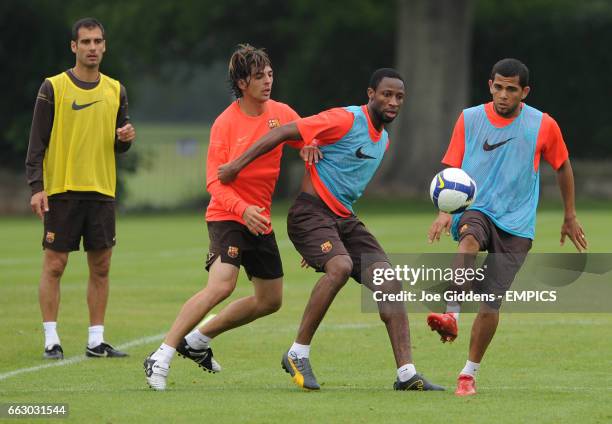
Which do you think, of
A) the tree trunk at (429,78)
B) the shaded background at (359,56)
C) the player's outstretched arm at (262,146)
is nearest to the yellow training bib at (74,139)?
the player's outstretched arm at (262,146)

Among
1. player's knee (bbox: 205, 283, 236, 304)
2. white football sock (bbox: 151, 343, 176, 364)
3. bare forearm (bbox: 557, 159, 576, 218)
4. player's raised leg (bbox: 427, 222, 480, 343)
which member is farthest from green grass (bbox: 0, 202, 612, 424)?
bare forearm (bbox: 557, 159, 576, 218)

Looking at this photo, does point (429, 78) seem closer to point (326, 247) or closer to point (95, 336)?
point (95, 336)

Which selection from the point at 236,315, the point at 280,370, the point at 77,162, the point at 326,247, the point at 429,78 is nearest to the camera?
the point at 326,247

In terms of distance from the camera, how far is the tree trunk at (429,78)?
111 ft

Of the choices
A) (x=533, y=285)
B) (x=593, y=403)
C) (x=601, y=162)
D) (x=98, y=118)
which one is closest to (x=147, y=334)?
(x=98, y=118)

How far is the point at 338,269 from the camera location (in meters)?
9.20

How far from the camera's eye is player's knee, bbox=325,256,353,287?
920 centimetres

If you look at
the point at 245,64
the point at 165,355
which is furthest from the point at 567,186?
the point at 165,355

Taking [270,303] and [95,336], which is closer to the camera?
[270,303]

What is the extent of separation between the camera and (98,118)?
37.2 feet

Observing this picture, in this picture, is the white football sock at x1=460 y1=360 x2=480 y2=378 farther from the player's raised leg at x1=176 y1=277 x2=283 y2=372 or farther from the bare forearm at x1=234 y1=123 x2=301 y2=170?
the bare forearm at x1=234 y1=123 x2=301 y2=170

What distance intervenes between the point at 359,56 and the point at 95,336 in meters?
27.2

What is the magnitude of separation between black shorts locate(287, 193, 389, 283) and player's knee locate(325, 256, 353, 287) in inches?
1.8

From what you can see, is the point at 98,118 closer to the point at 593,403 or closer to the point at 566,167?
the point at 566,167
